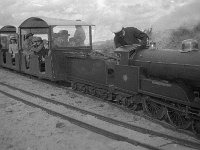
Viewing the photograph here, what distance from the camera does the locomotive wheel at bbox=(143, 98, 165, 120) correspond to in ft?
24.0

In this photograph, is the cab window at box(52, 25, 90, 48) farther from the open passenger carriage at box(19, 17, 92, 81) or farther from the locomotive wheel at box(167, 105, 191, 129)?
the locomotive wheel at box(167, 105, 191, 129)

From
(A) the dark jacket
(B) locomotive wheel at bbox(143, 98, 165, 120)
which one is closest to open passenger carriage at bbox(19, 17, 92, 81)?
(A) the dark jacket

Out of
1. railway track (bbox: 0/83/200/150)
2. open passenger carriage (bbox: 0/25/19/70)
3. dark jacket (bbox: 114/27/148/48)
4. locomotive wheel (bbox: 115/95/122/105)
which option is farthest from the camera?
open passenger carriage (bbox: 0/25/19/70)

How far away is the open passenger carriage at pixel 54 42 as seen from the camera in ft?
38.6

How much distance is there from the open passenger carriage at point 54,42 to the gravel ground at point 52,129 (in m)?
1.77

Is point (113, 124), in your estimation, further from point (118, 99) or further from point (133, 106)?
point (118, 99)

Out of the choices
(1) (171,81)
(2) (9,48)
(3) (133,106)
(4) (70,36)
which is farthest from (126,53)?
(2) (9,48)

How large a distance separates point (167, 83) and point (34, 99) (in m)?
4.83

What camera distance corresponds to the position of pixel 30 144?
6.02 metres

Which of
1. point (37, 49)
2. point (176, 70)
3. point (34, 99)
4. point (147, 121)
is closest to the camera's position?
point (176, 70)

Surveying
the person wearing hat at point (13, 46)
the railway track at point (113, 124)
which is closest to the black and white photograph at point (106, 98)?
the railway track at point (113, 124)

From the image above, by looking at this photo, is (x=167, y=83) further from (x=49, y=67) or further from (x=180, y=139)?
(x=49, y=67)

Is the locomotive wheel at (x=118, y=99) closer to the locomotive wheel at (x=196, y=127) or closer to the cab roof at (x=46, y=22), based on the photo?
the locomotive wheel at (x=196, y=127)

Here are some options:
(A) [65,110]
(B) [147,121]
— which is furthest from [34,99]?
(B) [147,121]
